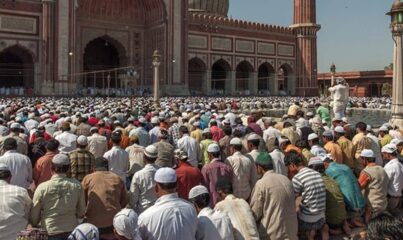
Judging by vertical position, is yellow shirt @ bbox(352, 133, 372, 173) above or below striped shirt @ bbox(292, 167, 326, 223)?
above

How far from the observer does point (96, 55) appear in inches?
1342

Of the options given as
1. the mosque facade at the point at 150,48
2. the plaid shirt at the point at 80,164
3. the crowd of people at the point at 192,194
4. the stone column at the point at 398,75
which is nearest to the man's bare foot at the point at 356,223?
the crowd of people at the point at 192,194

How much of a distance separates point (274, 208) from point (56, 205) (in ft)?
5.82

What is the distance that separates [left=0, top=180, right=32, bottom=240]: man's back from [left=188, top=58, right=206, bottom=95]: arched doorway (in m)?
32.7

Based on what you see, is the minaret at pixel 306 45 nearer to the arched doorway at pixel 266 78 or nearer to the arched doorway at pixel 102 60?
the arched doorway at pixel 266 78

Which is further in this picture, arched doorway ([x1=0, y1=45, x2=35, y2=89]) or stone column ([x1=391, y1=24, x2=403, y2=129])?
arched doorway ([x1=0, y1=45, x2=35, y2=89])

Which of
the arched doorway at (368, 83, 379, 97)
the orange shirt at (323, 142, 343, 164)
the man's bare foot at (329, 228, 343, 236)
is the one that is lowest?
the man's bare foot at (329, 228, 343, 236)

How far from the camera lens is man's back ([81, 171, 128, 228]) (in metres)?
3.67

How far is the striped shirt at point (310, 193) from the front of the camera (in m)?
4.11

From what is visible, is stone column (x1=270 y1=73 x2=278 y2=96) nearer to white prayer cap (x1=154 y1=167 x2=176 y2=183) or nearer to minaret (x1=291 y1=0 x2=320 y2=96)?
minaret (x1=291 y1=0 x2=320 y2=96)

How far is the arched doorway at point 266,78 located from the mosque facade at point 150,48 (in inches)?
3.8

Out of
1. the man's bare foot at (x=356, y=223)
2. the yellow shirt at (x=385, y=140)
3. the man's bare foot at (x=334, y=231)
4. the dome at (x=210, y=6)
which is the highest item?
the dome at (x=210, y=6)

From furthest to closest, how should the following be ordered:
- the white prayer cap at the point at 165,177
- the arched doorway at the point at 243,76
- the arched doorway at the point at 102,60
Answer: the arched doorway at the point at 243,76
the arched doorway at the point at 102,60
the white prayer cap at the point at 165,177

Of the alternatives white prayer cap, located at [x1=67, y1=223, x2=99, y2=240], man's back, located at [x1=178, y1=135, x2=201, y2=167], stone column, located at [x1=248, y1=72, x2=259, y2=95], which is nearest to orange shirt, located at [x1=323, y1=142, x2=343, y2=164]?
man's back, located at [x1=178, y1=135, x2=201, y2=167]
